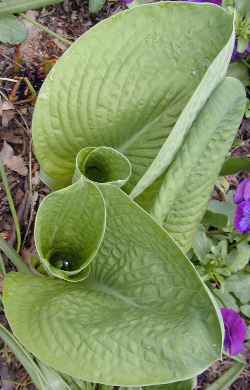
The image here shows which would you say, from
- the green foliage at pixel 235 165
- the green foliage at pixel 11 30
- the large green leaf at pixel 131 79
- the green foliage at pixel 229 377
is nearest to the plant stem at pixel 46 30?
the green foliage at pixel 11 30

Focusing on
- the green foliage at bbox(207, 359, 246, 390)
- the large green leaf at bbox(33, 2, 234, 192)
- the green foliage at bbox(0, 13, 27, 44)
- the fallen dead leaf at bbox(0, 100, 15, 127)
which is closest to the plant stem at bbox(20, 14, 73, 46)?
the green foliage at bbox(0, 13, 27, 44)

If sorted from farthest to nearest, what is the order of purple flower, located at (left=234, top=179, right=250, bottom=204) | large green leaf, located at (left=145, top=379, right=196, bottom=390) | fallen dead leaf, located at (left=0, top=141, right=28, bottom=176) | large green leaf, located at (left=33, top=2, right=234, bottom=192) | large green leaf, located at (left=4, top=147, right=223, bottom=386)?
fallen dead leaf, located at (left=0, top=141, right=28, bottom=176) → purple flower, located at (left=234, top=179, right=250, bottom=204) → large green leaf, located at (left=145, top=379, right=196, bottom=390) → large green leaf, located at (left=33, top=2, right=234, bottom=192) → large green leaf, located at (left=4, top=147, right=223, bottom=386)

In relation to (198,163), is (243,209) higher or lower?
lower

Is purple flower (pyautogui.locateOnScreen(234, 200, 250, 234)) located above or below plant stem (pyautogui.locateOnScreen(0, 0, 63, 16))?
below

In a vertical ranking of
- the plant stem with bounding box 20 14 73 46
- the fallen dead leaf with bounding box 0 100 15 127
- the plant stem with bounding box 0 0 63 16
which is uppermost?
the plant stem with bounding box 0 0 63 16

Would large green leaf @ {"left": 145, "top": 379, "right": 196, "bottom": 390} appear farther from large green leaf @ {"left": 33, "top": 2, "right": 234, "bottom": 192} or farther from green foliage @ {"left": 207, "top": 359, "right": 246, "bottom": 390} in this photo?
large green leaf @ {"left": 33, "top": 2, "right": 234, "bottom": 192}

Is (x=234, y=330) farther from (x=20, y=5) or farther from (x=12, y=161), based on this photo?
(x=20, y=5)

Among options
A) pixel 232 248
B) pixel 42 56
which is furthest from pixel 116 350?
pixel 42 56

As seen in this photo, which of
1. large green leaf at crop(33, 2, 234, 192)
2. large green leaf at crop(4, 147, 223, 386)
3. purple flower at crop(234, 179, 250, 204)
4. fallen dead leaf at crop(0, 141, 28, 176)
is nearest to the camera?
large green leaf at crop(4, 147, 223, 386)

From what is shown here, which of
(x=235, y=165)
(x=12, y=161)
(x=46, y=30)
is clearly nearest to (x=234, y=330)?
(x=235, y=165)
